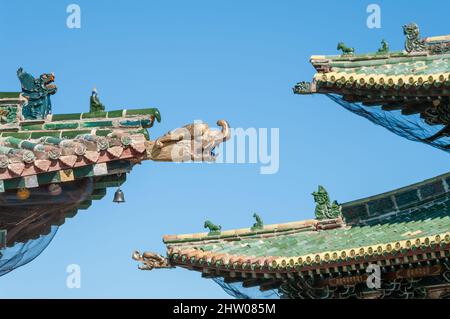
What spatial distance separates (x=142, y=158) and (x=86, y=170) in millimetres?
769

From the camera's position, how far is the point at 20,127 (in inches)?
658

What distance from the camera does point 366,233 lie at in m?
25.6

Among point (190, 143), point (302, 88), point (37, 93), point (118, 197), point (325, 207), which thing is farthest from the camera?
point (325, 207)

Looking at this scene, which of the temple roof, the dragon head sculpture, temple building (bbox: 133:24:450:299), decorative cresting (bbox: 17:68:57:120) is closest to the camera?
the dragon head sculpture

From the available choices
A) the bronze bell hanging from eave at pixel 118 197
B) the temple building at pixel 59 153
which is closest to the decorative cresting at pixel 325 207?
the temple building at pixel 59 153

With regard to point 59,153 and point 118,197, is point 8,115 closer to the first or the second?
point 59,153

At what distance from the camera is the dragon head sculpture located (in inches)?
591

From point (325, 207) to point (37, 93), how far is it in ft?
37.3

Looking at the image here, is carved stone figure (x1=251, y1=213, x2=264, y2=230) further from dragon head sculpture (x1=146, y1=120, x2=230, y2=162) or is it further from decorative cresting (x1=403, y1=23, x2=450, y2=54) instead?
dragon head sculpture (x1=146, y1=120, x2=230, y2=162)

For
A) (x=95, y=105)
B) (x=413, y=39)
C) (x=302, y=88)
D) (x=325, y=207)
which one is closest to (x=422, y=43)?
(x=413, y=39)

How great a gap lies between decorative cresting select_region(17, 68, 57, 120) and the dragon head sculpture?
231cm

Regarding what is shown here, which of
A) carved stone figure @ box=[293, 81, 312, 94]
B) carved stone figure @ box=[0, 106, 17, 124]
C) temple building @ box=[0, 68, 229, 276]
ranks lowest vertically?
temple building @ box=[0, 68, 229, 276]

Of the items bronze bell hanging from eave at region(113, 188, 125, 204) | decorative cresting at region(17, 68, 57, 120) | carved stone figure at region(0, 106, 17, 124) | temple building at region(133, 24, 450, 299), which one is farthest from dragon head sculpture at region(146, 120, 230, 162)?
temple building at region(133, 24, 450, 299)
